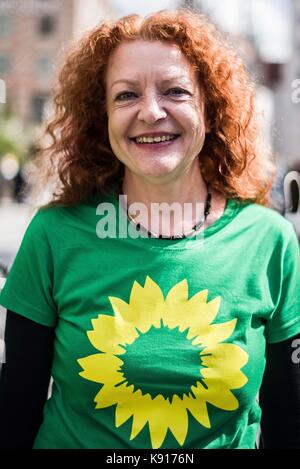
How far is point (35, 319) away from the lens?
1.21 metres

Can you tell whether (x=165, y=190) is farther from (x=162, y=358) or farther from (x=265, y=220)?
(x=162, y=358)

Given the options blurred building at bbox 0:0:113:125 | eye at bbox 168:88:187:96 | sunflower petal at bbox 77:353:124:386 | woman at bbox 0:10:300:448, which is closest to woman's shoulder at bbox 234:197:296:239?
woman at bbox 0:10:300:448

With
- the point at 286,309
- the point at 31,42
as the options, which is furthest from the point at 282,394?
the point at 31,42

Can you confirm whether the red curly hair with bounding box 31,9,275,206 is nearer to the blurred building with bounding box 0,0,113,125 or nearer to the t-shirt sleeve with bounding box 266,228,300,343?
the t-shirt sleeve with bounding box 266,228,300,343

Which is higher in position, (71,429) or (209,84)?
(209,84)

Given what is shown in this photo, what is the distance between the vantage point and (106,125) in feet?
4.63

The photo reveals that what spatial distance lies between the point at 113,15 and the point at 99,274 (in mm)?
510

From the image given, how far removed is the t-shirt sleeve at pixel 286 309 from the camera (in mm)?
1249

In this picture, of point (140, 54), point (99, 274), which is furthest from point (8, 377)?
point (140, 54)

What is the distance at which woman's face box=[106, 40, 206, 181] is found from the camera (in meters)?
1.19

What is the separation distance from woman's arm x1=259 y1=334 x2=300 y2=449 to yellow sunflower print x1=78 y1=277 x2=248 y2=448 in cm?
11

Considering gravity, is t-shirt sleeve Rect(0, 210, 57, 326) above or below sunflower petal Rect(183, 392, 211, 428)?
above
